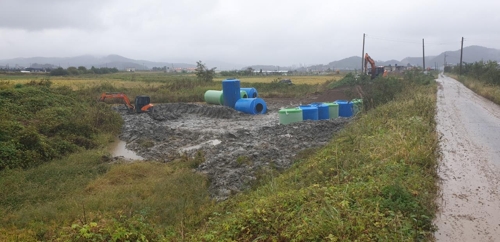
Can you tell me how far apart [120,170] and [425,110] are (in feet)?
32.8

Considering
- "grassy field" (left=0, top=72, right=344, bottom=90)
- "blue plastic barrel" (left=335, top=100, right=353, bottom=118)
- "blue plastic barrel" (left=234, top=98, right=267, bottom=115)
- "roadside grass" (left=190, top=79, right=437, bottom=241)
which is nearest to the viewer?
"roadside grass" (left=190, top=79, right=437, bottom=241)

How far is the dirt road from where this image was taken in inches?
189

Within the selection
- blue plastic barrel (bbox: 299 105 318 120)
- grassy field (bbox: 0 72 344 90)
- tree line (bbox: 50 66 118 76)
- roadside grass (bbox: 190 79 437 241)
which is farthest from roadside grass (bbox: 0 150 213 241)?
tree line (bbox: 50 66 118 76)

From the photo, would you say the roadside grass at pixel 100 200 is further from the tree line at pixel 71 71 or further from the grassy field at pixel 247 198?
the tree line at pixel 71 71

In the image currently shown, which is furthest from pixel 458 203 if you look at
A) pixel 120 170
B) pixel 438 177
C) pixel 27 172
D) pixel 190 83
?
pixel 190 83

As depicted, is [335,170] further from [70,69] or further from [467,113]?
[70,69]

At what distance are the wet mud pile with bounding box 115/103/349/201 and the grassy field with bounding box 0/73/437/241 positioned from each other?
1.78 feet

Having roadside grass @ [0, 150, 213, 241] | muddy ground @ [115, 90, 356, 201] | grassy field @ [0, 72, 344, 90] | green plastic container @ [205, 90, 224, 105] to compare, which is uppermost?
grassy field @ [0, 72, 344, 90]

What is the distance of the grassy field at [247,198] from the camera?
174 inches

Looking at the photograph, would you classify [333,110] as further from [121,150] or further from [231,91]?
[121,150]

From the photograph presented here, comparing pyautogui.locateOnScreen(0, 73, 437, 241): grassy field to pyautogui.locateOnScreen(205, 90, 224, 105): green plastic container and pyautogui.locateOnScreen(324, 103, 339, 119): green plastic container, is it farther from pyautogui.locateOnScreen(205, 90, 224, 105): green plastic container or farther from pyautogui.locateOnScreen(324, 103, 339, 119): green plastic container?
pyautogui.locateOnScreen(205, 90, 224, 105): green plastic container

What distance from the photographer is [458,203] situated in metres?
5.58

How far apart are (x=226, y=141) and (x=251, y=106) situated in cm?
775

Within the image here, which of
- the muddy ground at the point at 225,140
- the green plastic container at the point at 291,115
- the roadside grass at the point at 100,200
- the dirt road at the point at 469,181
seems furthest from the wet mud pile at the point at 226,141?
the dirt road at the point at 469,181
